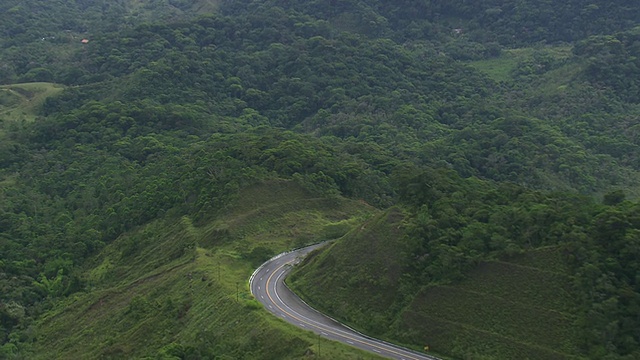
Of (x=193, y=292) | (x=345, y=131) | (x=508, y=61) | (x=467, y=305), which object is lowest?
(x=345, y=131)

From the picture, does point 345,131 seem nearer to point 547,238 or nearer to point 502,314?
point 547,238

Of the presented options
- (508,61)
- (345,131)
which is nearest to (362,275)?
(345,131)

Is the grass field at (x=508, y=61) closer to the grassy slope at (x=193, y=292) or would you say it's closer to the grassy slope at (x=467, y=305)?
the grassy slope at (x=193, y=292)

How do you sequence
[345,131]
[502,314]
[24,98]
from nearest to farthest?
[502,314], [345,131], [24,98]

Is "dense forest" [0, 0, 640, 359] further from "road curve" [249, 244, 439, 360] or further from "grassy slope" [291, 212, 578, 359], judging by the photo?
"road curve" [249, 244, 439, 360]

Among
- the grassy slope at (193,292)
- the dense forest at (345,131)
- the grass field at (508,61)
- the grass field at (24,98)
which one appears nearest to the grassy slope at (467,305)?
the dense forest at (345,131)

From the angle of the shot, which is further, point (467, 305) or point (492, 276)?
point (492, 276)
